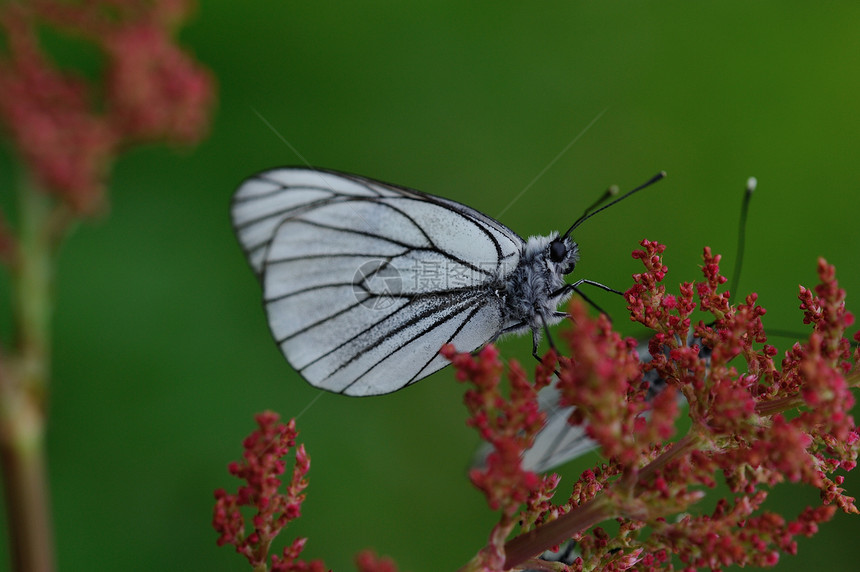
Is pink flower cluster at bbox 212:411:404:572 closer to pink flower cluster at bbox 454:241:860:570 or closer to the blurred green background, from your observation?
pink flower cluster at bbox 454:241:860:570

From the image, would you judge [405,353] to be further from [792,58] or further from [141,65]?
[792,58]

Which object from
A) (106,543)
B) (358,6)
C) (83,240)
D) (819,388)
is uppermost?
(819,388)

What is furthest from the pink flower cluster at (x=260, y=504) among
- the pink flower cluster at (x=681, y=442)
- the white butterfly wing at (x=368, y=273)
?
the white butterfly wing at (x=368, y=273)

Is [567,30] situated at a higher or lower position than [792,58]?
lower

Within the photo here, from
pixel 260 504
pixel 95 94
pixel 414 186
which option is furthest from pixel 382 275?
pixel 95 94

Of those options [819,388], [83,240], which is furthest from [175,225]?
[819,388]

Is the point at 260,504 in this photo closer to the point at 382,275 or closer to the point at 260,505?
the point at 260,505
